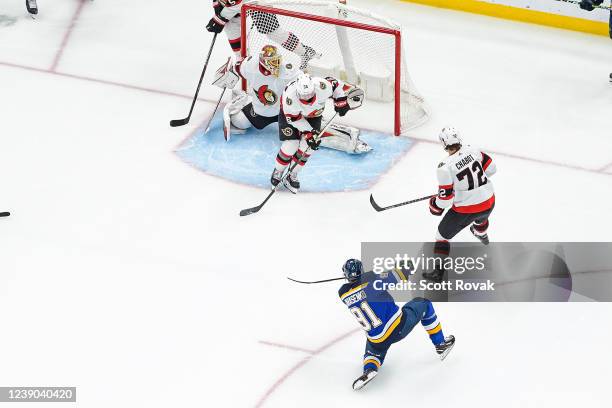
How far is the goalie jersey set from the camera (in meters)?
5.32

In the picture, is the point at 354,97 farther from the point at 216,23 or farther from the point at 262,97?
the point at 216,23

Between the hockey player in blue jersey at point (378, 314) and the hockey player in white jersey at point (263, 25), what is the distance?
270 centimetres

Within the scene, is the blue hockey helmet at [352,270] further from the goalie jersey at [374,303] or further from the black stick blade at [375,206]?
the black stick blade at [375,206]

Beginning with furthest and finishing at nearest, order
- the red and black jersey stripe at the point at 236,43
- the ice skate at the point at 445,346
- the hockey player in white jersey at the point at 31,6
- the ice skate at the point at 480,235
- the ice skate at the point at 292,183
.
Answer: the hockey player in white jersey at the point at 31,6 < the red and black jersey stripe at the point at 236,43 < the ice skate at the point at 292,183 < the ice skate at the point at 480,235 < the ice skate at the point at 445,346

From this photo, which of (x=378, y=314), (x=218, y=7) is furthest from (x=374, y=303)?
(x=218, y=7)

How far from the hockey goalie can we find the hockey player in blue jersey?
6.87 ft

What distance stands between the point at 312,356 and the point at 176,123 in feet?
8.41

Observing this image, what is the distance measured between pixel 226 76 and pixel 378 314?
2623 mm

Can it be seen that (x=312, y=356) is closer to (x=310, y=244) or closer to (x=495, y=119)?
(x=310, y=244)

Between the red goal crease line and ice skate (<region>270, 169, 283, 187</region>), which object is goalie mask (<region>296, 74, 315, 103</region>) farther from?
the red goal crease line

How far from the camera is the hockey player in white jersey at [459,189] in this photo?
19.2 ft

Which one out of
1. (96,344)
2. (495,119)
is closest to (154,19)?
(495,119)

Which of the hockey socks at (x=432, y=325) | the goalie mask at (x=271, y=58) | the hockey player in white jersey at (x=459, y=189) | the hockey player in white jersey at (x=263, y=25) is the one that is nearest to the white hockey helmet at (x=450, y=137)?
the hockey player in white jersey at (x=459, y=189)

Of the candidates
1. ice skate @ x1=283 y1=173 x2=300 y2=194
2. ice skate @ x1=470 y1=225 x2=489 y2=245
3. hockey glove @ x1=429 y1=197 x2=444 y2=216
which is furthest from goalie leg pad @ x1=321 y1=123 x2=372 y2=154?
hockey glove @ x1=429 y1=197 x2=444 y2=216
